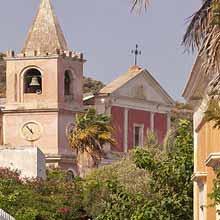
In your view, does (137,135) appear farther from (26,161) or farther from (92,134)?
(26,161)

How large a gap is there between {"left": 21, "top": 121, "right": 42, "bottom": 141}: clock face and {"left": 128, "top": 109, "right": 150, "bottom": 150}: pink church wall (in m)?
6.22

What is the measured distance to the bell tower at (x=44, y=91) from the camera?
70.8 metres

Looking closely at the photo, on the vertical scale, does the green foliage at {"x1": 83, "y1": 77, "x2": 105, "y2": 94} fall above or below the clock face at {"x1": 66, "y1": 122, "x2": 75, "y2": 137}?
above

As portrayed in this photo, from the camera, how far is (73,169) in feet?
226

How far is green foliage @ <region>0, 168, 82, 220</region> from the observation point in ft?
143

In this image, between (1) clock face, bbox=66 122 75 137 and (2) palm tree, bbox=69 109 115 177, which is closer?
(2) palm tree, bbox=69 109 115 177

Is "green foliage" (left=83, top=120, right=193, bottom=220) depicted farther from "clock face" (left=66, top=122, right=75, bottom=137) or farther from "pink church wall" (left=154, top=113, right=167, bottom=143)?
Result: "pink church wall" (left=154, top=113, right=167, bottom=143)

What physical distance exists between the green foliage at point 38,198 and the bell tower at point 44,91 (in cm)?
1899

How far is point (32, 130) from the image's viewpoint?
237 ft

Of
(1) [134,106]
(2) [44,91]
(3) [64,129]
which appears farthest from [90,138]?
(1) [134,106]

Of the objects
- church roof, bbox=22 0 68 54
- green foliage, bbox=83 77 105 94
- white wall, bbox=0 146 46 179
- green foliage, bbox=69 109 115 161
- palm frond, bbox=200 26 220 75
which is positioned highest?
church roof, bbox=22 0 68 54

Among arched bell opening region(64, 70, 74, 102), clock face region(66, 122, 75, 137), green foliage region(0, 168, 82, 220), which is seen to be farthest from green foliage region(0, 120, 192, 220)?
arched bell opening region(64, 70, 74, 102)

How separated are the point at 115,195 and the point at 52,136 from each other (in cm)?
4198

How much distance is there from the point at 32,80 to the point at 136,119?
26.0 feet
